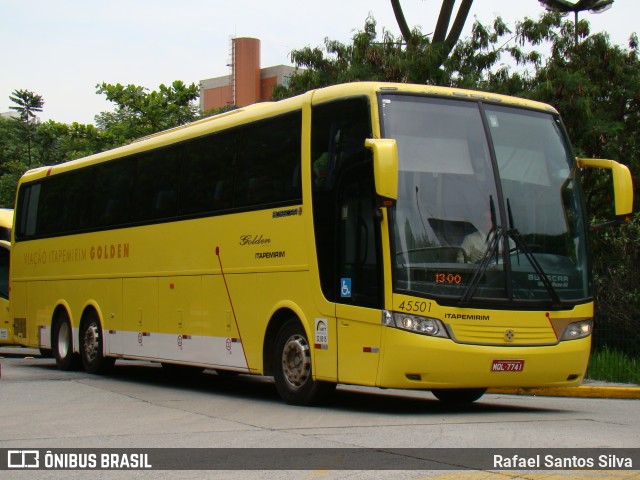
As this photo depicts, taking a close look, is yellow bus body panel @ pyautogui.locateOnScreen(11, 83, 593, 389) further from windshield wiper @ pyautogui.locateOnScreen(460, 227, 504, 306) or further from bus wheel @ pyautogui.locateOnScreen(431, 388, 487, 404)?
bus wheel @ pyautogui.locateOnScreen(431, 388, 487, 404)

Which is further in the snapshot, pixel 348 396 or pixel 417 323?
pixel 348 396

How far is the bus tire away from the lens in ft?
64.7

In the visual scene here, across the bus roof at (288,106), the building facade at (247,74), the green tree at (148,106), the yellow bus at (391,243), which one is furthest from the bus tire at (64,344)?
the building facade at (247,74)

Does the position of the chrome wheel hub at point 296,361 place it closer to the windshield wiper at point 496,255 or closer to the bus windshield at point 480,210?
the bus windshield at point 480,210

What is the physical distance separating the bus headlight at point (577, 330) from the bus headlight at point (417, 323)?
1.67 metres

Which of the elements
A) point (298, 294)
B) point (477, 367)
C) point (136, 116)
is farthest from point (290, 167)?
point (136, 116)

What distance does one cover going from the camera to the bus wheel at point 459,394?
13500 millimetres

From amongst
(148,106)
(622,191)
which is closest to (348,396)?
(622,191)

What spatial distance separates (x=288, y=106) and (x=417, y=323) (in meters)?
3.65

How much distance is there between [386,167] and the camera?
10859 mm

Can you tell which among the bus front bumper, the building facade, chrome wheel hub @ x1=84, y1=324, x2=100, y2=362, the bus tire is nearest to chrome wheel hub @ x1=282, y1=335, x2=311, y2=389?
the bus front bumper

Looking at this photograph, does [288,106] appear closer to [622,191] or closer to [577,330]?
[622,191]

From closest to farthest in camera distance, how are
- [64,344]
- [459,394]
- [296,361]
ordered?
[296,361] → [459,394] → [64,344]

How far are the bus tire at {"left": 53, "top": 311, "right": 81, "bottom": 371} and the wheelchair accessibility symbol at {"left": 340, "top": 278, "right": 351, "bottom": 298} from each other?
9.00m
